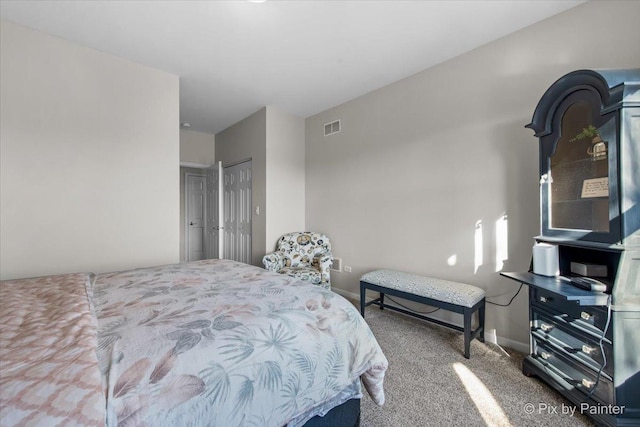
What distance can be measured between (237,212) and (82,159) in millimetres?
2262

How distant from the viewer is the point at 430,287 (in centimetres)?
230

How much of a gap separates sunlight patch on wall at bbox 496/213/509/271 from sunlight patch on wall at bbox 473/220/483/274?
0.13 m

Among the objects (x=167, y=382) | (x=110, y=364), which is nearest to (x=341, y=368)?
(x=167, y=382)

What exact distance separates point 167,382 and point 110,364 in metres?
0.18

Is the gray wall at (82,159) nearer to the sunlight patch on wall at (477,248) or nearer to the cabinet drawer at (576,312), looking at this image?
the sunlight patch on wall at (477,248)

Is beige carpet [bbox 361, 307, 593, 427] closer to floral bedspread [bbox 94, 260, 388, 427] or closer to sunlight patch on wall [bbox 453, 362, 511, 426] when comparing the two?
sunlight patch on wall [bbox 453, 362, 511, 426]

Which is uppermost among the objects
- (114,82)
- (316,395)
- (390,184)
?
(114,82)

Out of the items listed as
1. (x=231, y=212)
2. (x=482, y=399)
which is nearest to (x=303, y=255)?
(x=231, y=212)

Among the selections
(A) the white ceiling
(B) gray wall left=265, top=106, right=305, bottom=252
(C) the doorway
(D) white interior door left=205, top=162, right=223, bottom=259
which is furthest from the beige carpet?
(D) white interior door left=205, top=162, right=223, bottom=259

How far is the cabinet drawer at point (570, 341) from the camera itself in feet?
4.46

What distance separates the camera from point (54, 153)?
225 cm

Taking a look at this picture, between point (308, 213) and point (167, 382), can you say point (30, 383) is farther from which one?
point (308, 213)

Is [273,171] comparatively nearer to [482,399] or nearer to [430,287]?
[430,287]

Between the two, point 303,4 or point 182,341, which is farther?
point 303,4
